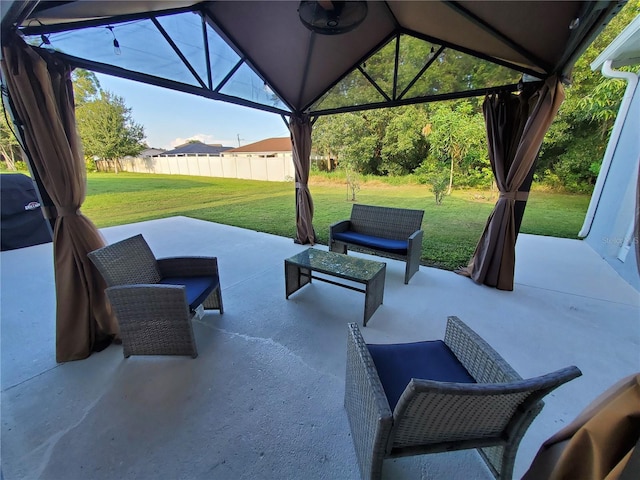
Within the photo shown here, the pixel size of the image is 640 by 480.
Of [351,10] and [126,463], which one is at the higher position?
[351,10]

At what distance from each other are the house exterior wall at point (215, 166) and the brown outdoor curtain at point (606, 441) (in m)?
10.6

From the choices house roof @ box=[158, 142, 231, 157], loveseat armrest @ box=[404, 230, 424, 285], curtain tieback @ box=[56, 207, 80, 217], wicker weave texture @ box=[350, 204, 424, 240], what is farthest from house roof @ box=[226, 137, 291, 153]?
curtain tieback @ box=[56, 207, 80, 217]

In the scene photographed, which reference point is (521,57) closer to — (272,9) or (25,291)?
(272,9)

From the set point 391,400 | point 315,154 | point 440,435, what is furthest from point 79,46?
point 315,154

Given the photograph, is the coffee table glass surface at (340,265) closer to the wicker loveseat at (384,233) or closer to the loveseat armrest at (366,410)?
the wicker loveseat at (384,233)

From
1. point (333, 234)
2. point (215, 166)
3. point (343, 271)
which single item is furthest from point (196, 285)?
point (215, 166)

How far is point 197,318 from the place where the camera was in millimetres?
2496

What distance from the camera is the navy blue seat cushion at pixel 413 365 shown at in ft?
4.05

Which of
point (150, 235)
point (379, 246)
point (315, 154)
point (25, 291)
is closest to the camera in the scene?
point (25, 291)

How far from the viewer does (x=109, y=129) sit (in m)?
10.3

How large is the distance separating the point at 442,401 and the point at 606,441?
0.45 m

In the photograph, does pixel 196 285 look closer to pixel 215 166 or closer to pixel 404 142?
pixel 404 142

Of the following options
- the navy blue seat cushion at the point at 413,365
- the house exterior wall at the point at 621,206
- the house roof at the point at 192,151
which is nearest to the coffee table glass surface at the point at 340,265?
the navy blue seat cushion at the point at 413,365

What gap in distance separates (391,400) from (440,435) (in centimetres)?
21
